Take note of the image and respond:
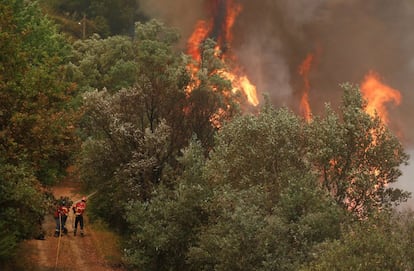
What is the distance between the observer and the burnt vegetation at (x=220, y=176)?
21141 mm

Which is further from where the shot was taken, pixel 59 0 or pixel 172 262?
pixel 59 0

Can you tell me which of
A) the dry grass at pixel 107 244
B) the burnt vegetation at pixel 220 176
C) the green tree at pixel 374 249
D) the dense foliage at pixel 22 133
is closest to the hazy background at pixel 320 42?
the dry grass at pixel 107 244

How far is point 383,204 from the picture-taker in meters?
25.7

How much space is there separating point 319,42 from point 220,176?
59.2 meters

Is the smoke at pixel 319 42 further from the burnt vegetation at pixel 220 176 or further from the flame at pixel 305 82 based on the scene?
the burnt vegetation at pixel 220 176

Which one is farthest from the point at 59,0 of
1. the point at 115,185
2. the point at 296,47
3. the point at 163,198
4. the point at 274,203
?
the point at 274,203

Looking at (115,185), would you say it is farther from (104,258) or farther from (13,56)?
(13,56)

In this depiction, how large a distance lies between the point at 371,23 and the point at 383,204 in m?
58.7

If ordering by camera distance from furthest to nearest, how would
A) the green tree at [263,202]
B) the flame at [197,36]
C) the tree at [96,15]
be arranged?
the tree at [96,15]
the flame at [197,36]
the green tree at [263,202]

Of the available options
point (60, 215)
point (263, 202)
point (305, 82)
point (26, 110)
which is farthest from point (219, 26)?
point (263, 202)

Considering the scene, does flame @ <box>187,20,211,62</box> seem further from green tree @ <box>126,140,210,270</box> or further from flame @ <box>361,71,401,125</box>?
green tree @ <box>126,140,210,270</box>

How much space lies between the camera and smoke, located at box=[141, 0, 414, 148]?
73938mm

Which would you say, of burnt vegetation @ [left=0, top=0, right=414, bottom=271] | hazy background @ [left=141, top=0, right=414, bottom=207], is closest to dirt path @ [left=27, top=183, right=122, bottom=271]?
burnt vegetation @ [left=0, top=0, right=414, bottom=271]

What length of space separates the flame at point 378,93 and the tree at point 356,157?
39.9 metres
